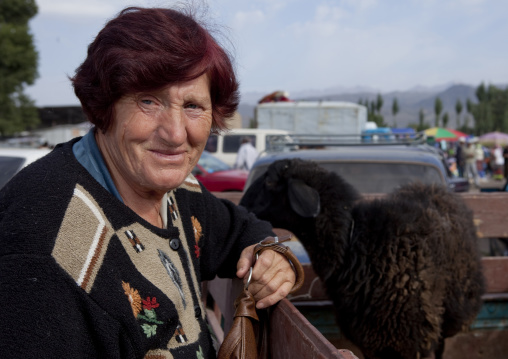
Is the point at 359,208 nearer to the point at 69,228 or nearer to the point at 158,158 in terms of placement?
the point at 158,158

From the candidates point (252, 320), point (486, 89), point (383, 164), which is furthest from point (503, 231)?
point (486, 89)

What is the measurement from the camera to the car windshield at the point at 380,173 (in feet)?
15.0

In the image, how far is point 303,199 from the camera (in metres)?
3.50

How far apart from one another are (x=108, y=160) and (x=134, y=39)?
42 cm

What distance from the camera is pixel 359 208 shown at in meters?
3.39

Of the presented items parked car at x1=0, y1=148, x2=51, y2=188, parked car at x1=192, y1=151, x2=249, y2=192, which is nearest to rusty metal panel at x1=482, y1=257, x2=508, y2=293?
parked car at x1=0, y1=148, x2=51, y2=188

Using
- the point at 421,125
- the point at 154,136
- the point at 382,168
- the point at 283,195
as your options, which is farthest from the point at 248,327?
the point at 421,125

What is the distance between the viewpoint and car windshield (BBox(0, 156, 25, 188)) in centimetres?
472

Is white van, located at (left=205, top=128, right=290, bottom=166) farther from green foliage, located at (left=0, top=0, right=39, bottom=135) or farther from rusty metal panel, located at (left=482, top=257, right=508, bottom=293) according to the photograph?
green foliage, located at (left=0, top=0, right=39, bottom=135)

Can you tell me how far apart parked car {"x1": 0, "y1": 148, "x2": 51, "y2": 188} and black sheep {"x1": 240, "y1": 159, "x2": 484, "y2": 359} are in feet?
9.48

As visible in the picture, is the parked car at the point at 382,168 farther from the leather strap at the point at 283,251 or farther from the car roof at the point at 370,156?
the leather strap at the point at 283,251

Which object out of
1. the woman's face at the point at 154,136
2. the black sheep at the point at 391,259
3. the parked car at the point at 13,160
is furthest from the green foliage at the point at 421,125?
the woman's face at the point at 154,136

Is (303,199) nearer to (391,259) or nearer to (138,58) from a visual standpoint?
(391,259)

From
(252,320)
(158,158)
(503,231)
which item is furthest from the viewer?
(503,231)
